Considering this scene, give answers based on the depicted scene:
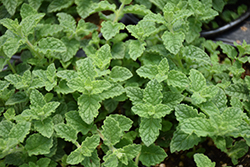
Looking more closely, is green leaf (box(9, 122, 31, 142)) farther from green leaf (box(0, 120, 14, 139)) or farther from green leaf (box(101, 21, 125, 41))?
green leaf (box(101, 21, 125, 41))

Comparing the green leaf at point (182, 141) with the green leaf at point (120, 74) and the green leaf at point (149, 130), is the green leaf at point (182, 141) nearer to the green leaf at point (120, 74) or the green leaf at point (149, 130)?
the green leaf at point (149, 130)

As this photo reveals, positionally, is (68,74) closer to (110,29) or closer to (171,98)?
(110,29)

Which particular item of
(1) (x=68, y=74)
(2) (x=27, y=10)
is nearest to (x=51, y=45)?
(1) (x=68, y=74)

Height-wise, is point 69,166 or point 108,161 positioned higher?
point 108,161

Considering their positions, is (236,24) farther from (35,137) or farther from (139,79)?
(35,137)

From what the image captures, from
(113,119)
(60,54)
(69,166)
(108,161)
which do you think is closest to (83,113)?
(113,119)

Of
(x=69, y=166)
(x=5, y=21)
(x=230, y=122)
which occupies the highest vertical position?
(x=5, y=21)
